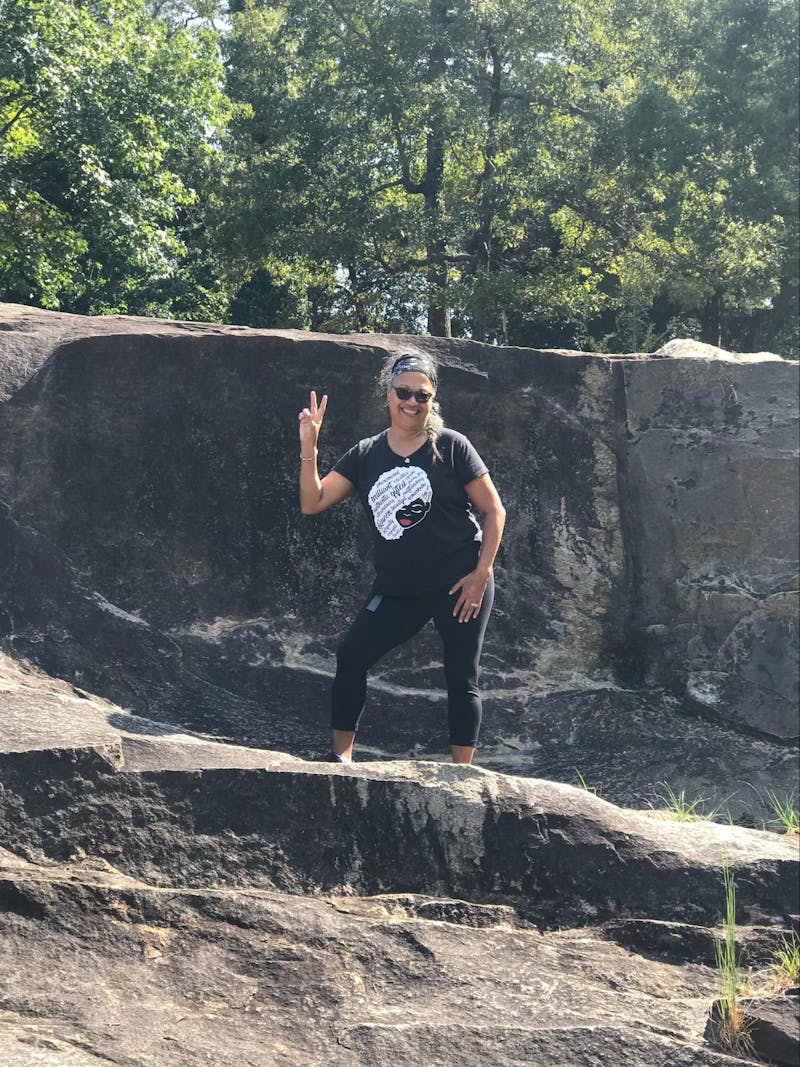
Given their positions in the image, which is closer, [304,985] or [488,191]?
[304,985]

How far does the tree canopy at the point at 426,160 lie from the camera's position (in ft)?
51.0

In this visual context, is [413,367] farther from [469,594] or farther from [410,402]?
[469,594]

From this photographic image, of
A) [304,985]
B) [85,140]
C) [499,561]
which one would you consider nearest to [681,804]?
[499,561]

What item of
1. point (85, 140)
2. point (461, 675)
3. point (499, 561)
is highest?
point (85, 140)

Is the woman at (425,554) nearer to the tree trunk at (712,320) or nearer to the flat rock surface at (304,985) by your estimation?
the flat rock surface at (304,985)

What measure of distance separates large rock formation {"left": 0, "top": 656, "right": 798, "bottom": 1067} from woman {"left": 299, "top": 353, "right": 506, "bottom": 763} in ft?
1.39

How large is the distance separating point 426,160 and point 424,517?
1607 centimetres

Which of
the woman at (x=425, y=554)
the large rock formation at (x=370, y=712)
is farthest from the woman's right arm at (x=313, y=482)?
the large rock formation at (x=370, y=712)

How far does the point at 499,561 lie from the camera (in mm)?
5797

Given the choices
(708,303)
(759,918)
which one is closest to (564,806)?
(759,918)

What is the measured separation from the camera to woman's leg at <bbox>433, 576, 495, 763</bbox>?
13.9 ft

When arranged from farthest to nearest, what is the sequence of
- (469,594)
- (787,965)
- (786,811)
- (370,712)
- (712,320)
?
(712,320) → (370,712) → (786,811) → (469,594) → (787,965)

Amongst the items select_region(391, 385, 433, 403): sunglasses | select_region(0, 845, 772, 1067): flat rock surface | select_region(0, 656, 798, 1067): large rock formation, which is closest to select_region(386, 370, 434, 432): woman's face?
select_region(391, 385, 433, 403): sunglasses

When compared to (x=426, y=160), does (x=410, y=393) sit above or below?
below
